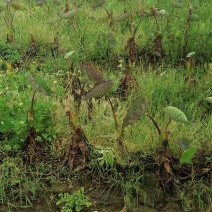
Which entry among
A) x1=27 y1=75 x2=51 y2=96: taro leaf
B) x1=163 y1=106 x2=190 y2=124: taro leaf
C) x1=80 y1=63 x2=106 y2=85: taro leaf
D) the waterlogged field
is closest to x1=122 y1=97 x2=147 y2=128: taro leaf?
the waterlogged field

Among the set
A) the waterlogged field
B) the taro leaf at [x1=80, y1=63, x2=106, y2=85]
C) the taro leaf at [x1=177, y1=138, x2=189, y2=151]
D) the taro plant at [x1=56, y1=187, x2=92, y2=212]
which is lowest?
the taro plant at [x1=56, y1=187, x2=92, y2=212]

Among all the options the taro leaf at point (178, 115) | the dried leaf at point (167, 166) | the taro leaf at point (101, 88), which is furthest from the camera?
the dried leaf at point (167, 166)

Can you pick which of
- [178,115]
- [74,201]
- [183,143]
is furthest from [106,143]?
[178,115]

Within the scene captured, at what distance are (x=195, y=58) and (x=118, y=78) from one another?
87cm

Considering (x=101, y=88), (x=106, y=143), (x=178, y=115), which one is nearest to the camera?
(x=178, y=115)

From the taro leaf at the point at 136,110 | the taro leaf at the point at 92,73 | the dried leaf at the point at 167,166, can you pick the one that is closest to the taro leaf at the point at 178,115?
the taro leaf at the point at 136,110

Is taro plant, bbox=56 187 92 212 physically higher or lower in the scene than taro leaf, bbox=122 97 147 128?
lower

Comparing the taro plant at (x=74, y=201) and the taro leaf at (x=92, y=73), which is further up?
the taro leaf at (x=92, y=73)

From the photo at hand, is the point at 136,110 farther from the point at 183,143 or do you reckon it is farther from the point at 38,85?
the point at 38,85

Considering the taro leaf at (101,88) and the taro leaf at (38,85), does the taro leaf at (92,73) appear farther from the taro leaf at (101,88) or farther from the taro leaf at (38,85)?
the taro leaf at (38,85)

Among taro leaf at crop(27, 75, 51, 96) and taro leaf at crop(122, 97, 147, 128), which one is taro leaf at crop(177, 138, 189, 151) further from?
taro leaf at crop(27, 75, 51, 96)

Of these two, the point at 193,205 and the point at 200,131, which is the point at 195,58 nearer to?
the point at 200,131

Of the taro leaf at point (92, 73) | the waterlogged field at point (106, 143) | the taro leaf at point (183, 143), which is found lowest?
the waterlogged field at point (106, 143)

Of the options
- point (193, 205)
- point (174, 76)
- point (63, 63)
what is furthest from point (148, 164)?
point (63, 63)
